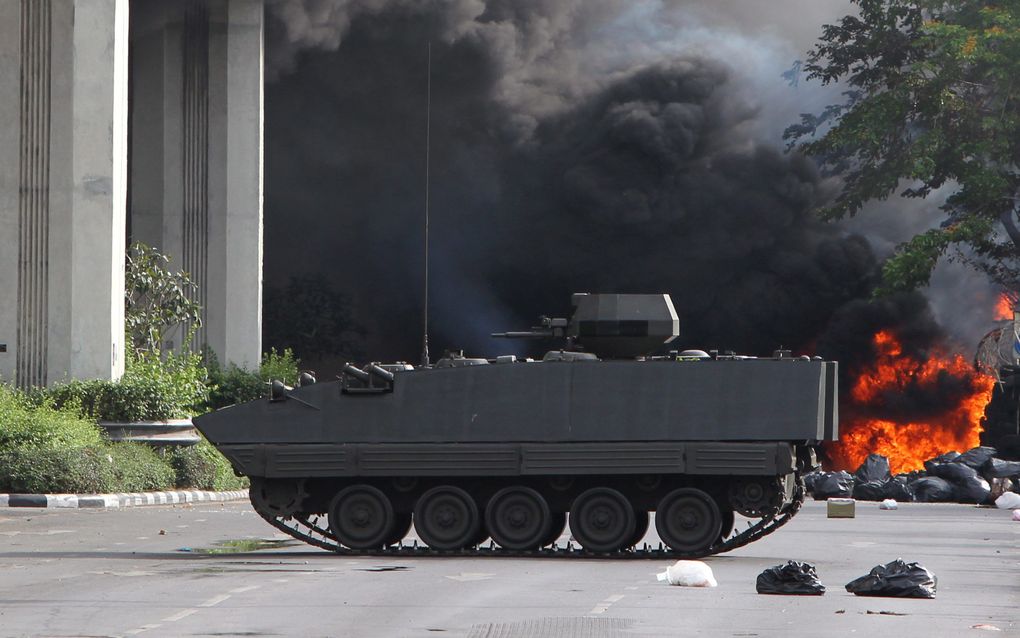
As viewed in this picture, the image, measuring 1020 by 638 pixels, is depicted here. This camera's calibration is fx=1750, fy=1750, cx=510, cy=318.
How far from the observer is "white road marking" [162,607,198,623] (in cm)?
1050

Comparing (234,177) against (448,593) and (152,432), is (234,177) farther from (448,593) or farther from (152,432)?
(448,593)

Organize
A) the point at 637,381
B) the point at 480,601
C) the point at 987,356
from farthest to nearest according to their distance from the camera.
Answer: the point at 987,356 < the point at 637,381 < the point at 480,601

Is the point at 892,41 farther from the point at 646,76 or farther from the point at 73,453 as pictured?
the point at 73,453

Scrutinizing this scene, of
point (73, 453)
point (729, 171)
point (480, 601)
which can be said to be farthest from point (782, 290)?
point (480, 601)

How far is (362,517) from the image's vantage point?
16.3 metres

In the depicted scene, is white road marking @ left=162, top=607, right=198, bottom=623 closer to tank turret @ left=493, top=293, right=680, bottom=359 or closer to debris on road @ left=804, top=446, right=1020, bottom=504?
tank turret @ left=493, top=293, right=680, bottom=359

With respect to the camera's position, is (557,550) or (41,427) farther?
(41,427)

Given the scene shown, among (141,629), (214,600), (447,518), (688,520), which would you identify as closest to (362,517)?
(447,518)

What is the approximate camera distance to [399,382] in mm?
16594

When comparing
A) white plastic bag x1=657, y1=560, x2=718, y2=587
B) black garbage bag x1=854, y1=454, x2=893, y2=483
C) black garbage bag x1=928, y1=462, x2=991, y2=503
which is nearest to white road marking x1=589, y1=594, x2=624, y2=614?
white plastic bag x1=657, y1=560, x2=718, y2=587

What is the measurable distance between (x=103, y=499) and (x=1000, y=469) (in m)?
14.5

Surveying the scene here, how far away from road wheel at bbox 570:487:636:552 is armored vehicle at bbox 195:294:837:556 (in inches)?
0.5

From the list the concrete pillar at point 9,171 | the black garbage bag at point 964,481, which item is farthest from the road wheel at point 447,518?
the concrete pillar at point 9,171

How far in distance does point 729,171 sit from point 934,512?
1188 inches
